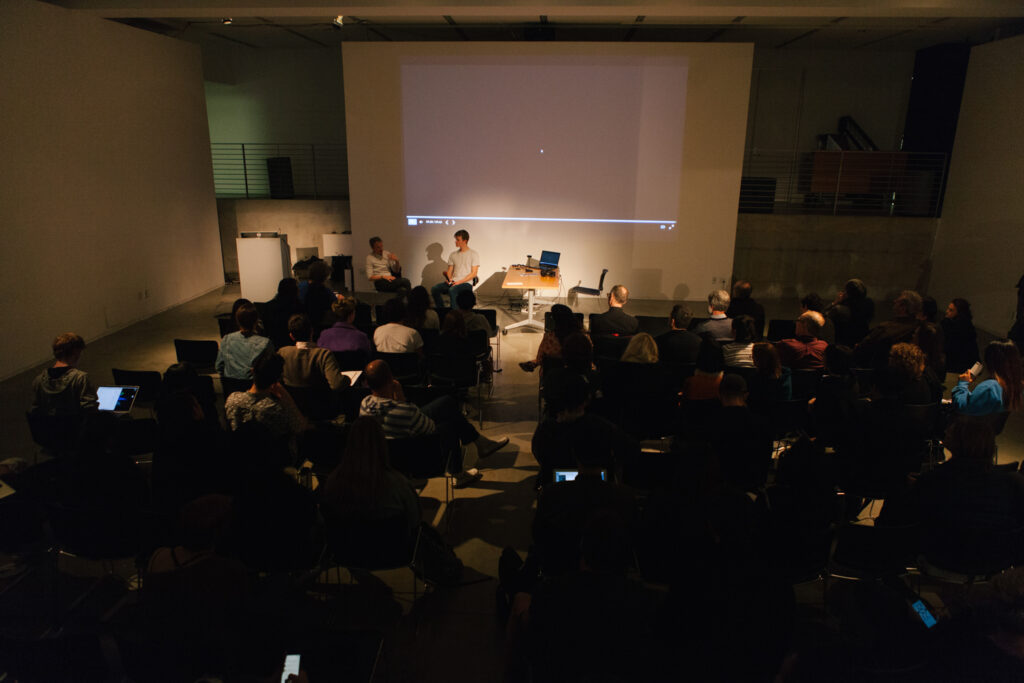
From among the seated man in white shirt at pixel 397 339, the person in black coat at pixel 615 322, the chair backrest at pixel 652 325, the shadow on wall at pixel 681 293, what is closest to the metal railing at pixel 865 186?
the shadow on wall at pixel 681 293

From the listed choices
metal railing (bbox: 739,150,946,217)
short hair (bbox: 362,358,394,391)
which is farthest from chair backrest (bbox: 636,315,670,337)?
metal railing (bbox: 739,150,946,217)

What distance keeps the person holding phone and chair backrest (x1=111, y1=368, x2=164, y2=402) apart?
6102 millimetres

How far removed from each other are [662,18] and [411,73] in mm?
4091

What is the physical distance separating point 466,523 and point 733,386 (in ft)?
6.58

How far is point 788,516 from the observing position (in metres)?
3.14

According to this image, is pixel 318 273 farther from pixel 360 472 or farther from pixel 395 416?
pixel 360 472

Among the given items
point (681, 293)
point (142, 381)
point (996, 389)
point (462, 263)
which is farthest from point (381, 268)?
point (996, 389)

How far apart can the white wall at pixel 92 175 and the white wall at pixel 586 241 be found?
2824mm

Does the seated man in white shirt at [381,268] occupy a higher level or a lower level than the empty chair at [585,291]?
higher

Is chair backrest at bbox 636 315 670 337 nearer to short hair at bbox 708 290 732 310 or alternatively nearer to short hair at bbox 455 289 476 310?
short hair at bbox 708 290 732 310

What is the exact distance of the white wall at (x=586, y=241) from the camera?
10.4 m

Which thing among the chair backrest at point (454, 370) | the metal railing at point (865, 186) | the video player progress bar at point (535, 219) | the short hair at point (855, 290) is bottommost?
the chair backrest at point (454, 370)

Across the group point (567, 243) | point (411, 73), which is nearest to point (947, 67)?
point (567, 243)

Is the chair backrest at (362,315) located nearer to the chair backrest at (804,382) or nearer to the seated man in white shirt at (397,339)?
the seated man in white shirt at (397,339)
